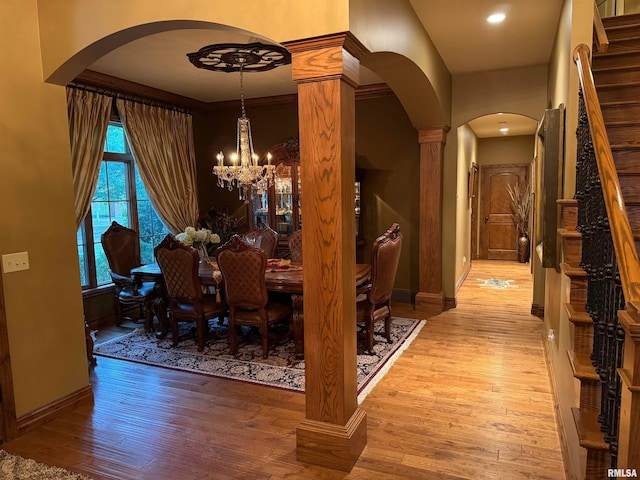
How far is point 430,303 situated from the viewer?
17.9ft

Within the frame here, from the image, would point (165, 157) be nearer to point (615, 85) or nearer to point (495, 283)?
point (615, 85)

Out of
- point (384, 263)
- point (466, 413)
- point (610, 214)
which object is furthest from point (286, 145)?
point (610, 214)

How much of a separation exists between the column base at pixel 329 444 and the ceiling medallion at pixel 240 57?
3.06 m

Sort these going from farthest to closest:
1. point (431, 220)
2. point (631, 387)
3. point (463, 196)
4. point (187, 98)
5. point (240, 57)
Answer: point (463, 196) < point (187, 98) < point (431, 220) < point (240, 57) < point (631, 387)

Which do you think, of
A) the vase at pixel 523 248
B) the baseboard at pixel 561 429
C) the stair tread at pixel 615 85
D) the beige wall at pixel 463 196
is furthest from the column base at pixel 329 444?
the vase at pixel 523 248

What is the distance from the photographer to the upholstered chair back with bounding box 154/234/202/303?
3.94 meters

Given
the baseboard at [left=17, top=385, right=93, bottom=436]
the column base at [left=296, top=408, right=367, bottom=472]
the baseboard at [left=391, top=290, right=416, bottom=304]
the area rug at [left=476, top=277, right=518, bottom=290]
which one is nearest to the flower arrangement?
the baseboard at [left=17, top=385, right=93, bottom=436]

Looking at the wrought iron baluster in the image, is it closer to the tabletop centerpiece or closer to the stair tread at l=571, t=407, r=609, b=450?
the stair tread at l=571, t=407, r=609, b=450

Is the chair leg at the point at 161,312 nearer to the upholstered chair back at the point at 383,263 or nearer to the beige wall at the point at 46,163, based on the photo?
the beige wall at the point at 46,163

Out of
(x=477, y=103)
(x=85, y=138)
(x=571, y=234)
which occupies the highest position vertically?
(x=477, y=103)

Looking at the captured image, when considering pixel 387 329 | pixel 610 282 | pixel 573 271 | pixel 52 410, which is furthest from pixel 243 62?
pixel 610 282

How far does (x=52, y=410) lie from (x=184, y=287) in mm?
1421

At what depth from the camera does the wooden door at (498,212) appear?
382 inches

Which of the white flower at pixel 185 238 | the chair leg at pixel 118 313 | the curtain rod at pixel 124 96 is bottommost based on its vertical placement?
the chair leg at pixel 118 313
